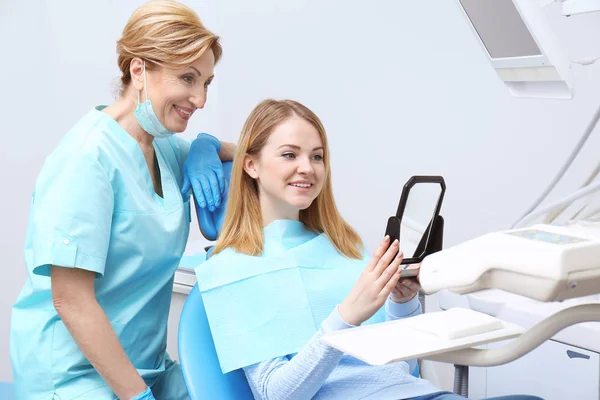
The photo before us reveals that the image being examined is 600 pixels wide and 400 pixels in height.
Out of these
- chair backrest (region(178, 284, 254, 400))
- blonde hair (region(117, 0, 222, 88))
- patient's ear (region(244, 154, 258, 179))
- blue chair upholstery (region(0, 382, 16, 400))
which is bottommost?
blue chair upholstery (region(0, 382, 16, 400))

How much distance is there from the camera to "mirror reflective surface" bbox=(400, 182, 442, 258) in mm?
1292

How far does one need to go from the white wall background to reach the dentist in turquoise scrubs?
Result: 2.96 ft

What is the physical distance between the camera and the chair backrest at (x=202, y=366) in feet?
4.81

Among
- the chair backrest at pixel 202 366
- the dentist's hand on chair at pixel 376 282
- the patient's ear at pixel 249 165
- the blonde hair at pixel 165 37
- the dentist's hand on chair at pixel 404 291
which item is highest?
the blonde hair at pixel 165 37

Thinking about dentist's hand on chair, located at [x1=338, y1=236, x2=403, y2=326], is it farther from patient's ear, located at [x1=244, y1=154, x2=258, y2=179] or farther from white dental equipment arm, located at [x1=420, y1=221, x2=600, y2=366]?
patient's ear, located at [x1=244, y1=154, x2=258, y2=179]

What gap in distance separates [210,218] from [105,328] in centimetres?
41

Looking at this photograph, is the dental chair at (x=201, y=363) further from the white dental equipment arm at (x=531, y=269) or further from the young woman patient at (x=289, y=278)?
the white dental equipment arm at (x=531, y=269)

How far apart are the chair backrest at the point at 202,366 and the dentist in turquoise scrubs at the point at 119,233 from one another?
113mm

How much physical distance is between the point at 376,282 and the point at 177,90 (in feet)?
2.20

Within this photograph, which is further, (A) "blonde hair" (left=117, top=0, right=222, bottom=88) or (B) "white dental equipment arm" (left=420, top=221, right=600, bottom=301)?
(A) "blonde hair" (left=117, top=0, right=222, bottom=88)

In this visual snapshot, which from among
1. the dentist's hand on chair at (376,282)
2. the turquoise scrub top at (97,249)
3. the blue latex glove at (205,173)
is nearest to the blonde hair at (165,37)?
the turquoise scrub top at (97,249)

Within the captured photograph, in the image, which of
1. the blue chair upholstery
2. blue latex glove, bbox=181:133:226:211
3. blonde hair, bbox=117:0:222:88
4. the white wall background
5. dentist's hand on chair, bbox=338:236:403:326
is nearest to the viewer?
dentist's hand on chair, bbox=338:236:403:326

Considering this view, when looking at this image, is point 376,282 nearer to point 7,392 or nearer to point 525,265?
point 525,265

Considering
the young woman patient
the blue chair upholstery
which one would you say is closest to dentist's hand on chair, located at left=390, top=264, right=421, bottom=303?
the young woman patient
